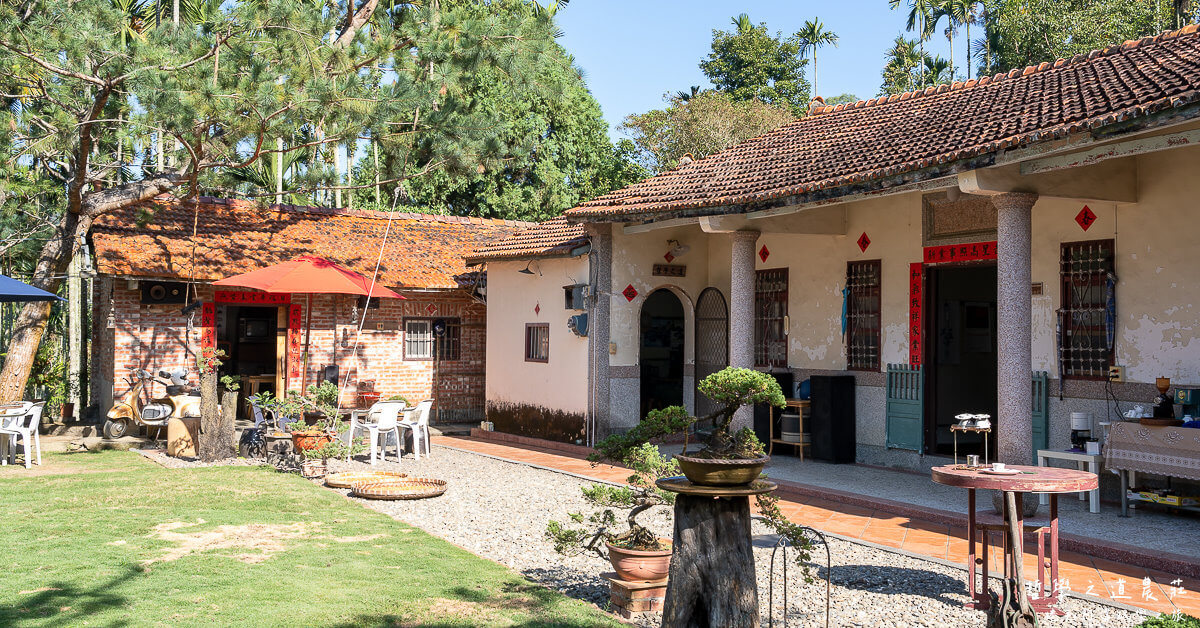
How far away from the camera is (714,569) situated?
181 inches

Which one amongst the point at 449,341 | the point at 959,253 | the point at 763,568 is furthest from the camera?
the point at 449,341

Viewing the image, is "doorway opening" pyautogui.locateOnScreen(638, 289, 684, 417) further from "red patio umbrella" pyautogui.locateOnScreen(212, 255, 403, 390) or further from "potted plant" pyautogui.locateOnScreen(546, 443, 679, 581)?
"potted plant" pyautogui.locateOnScreen(546, 443, 679, 581)

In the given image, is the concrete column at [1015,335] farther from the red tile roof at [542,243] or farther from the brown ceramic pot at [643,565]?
the red tile roof at [542,243]

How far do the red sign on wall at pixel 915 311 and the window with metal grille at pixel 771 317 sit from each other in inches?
77.9

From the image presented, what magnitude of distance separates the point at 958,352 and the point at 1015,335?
13.7ft

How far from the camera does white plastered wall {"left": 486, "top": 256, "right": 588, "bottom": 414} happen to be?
44.5 ft

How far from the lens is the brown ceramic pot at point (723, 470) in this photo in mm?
4508

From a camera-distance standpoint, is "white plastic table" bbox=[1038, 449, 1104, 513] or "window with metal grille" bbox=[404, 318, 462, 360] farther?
"window with metal grille" bbox=[404, 318, 462, 360]

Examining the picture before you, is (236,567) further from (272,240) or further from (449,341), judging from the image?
(272,240)

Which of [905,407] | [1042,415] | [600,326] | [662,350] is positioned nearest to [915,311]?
[905,407]

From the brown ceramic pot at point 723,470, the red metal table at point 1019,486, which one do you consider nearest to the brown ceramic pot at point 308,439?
the brown ceramic pot at point 723,470

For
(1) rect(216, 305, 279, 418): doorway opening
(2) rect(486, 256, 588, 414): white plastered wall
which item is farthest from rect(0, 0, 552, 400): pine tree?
(1) rect(216, 305, 279, 418): doorway opening

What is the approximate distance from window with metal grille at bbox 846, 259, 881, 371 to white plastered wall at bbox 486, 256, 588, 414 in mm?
3642

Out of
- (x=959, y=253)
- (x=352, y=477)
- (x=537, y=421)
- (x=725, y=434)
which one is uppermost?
(x=959, y=253)
